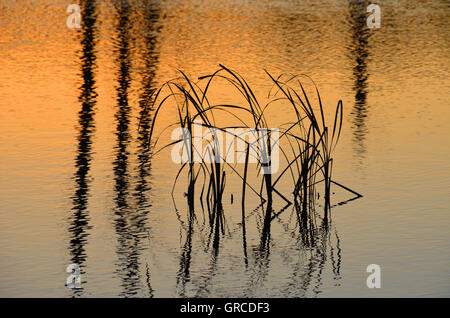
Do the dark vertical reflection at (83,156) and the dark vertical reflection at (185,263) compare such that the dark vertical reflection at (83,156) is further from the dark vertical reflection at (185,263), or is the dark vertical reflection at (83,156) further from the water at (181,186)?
the dark vertical reflection at (185,263)

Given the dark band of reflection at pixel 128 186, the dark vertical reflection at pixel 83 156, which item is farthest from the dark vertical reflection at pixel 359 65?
the dark vertical reflection at pixel 83 156

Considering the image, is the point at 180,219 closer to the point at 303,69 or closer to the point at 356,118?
the point at 356,118

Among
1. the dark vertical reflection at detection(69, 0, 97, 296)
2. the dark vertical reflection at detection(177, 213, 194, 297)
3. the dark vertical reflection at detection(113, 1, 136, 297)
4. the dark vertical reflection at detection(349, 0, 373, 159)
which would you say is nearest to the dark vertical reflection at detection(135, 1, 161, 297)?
the dark vertical reflection at detection(113, 1, 136, 297)

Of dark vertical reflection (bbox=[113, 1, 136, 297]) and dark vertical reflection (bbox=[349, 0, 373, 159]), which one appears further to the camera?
dark vertical reflection (bbox=[349, 0, 373, 159])

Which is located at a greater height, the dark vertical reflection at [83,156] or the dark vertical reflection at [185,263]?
the dark vertical reflection at [83,156]

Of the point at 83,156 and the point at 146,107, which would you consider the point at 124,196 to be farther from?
the point at 146,107

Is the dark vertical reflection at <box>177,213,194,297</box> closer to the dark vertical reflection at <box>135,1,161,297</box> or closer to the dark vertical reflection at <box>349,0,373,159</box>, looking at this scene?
the dark vertical reflection at <box>135,1,161,297</box>

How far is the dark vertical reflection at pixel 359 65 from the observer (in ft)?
44.1

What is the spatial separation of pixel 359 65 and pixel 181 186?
9.09m

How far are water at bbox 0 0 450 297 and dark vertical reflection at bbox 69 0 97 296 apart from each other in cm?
2

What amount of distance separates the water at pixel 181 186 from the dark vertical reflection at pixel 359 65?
51 millimetres

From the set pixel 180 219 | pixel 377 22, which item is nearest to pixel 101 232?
pixel 180 219

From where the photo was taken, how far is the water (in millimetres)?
8188

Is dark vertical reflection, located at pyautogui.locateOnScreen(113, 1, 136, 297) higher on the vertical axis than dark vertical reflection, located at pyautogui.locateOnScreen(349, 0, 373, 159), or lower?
lower
